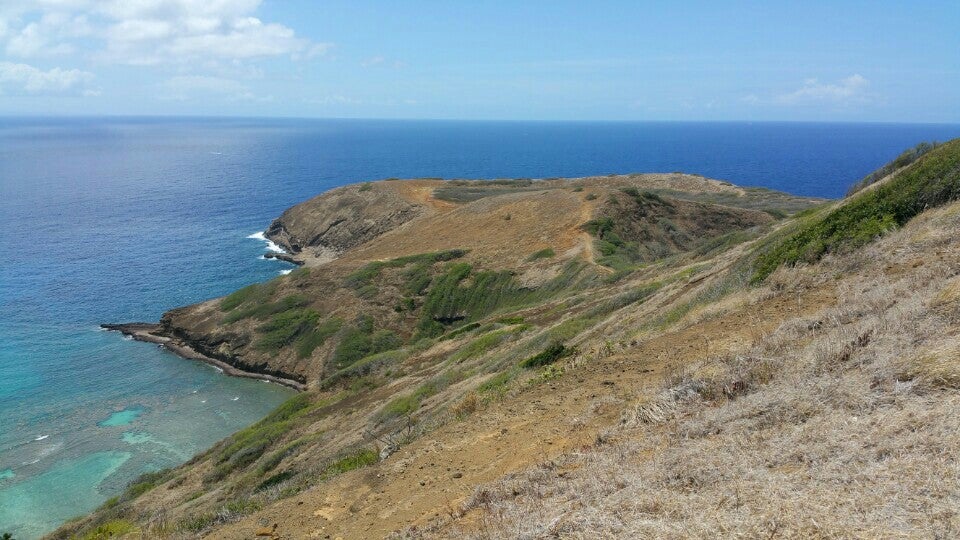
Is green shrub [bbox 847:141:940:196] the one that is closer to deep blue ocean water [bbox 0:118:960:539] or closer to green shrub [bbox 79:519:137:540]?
green shrub [bbox 79:519:137:540]

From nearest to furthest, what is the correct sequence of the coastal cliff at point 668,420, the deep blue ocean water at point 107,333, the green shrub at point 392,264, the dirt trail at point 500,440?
the coastal cliff at point 668,420 < the dirt trail at point 500,440 < the deep blue ocean water at point 107,333 < the green shrub at point 392,264

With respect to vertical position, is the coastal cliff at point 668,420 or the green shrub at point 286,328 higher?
the coastal cliff at point 668,420

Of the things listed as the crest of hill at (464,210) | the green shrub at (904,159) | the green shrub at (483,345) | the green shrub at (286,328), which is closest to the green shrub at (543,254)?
the crest of hill at (464,210)

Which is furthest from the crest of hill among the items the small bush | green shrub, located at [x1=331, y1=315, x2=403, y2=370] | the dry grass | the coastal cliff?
the dry grass

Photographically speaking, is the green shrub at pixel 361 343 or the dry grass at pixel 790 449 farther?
Answer: the green shrub at pixel 361 343

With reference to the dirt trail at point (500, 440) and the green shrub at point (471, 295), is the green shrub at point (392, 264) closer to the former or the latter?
the green shrub at point (471, 295)

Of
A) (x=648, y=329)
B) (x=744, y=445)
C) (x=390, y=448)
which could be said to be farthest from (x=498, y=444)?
(x=648, y=329)
